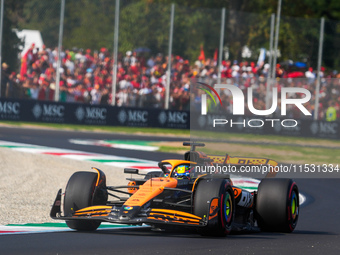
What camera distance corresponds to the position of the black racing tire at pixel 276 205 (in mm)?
8984

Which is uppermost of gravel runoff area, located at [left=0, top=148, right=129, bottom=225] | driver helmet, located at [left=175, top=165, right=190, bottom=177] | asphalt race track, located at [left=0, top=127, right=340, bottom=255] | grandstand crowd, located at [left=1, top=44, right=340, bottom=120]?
grandstand crowd, located at [left=1, top=44, right=340, bottom=120]

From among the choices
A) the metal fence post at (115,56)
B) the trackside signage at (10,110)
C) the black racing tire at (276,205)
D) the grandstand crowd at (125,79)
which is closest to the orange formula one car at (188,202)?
the black racing tire at (276,205)

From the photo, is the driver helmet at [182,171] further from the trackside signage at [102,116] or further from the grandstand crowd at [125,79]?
the grandstand crowd at [125,79]

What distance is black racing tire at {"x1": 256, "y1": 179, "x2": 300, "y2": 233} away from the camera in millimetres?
8984

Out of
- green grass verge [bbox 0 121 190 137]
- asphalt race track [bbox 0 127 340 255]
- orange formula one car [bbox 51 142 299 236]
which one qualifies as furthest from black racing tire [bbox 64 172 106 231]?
green grass verge [bbox 0 121 190 137]

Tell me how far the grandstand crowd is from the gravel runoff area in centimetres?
821

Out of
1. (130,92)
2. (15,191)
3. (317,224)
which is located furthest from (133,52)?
(317,224)

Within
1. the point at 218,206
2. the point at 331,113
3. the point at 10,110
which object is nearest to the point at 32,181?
the point at 218,206

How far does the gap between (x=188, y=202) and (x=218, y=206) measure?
0.62 metres

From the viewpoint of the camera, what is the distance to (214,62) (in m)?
29.3

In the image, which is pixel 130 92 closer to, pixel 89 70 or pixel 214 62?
pixel 89 70

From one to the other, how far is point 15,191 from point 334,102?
17.8 meters

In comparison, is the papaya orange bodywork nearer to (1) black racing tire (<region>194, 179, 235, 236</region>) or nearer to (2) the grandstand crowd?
(1) black racing tire (<region>194, 179, 235, 236</region>)

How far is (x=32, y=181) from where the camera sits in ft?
44.9
